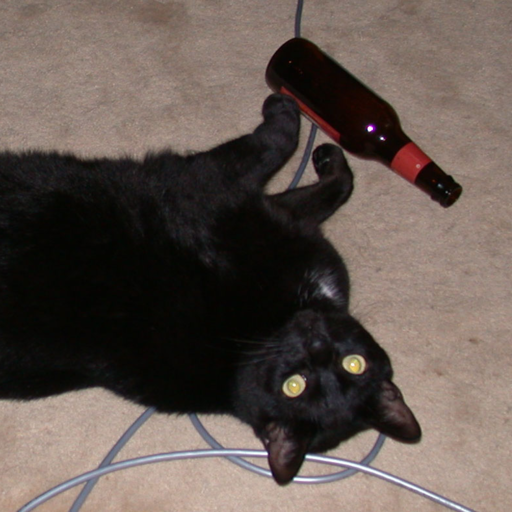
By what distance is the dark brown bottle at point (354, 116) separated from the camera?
1.59 meters

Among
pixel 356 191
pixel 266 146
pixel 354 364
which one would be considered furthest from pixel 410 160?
pixel 354 364

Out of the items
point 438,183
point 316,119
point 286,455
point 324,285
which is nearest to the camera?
point 286,455

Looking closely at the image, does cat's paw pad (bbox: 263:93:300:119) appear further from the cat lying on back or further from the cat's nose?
the cat's nose

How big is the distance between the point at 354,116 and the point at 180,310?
2.13 feet

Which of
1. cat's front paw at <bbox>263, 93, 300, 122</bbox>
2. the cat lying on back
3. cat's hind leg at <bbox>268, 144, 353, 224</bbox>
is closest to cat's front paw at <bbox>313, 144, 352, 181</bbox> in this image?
cat's hind leg at <bbox>268, 144, 353, 224</bbox>

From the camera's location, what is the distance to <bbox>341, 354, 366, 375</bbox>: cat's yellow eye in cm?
135

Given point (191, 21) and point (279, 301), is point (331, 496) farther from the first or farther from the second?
point (191, 21)

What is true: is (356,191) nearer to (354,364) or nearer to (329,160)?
(329,160)

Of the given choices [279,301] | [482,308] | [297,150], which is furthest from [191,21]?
[482,308]

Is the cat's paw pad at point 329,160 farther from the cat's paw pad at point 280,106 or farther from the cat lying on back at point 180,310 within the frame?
the cat lying on back at point 180,310

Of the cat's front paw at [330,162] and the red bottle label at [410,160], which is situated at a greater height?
the red bottle label at [410,160]

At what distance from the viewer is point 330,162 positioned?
169 cm

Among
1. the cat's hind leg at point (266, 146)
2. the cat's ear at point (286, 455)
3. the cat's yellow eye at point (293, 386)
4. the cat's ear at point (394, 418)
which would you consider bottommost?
the cat's ear at point (286, 455)

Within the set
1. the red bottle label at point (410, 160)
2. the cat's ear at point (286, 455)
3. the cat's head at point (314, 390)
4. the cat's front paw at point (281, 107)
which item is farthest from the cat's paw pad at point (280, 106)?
the cat's ear at point (286, 455)
